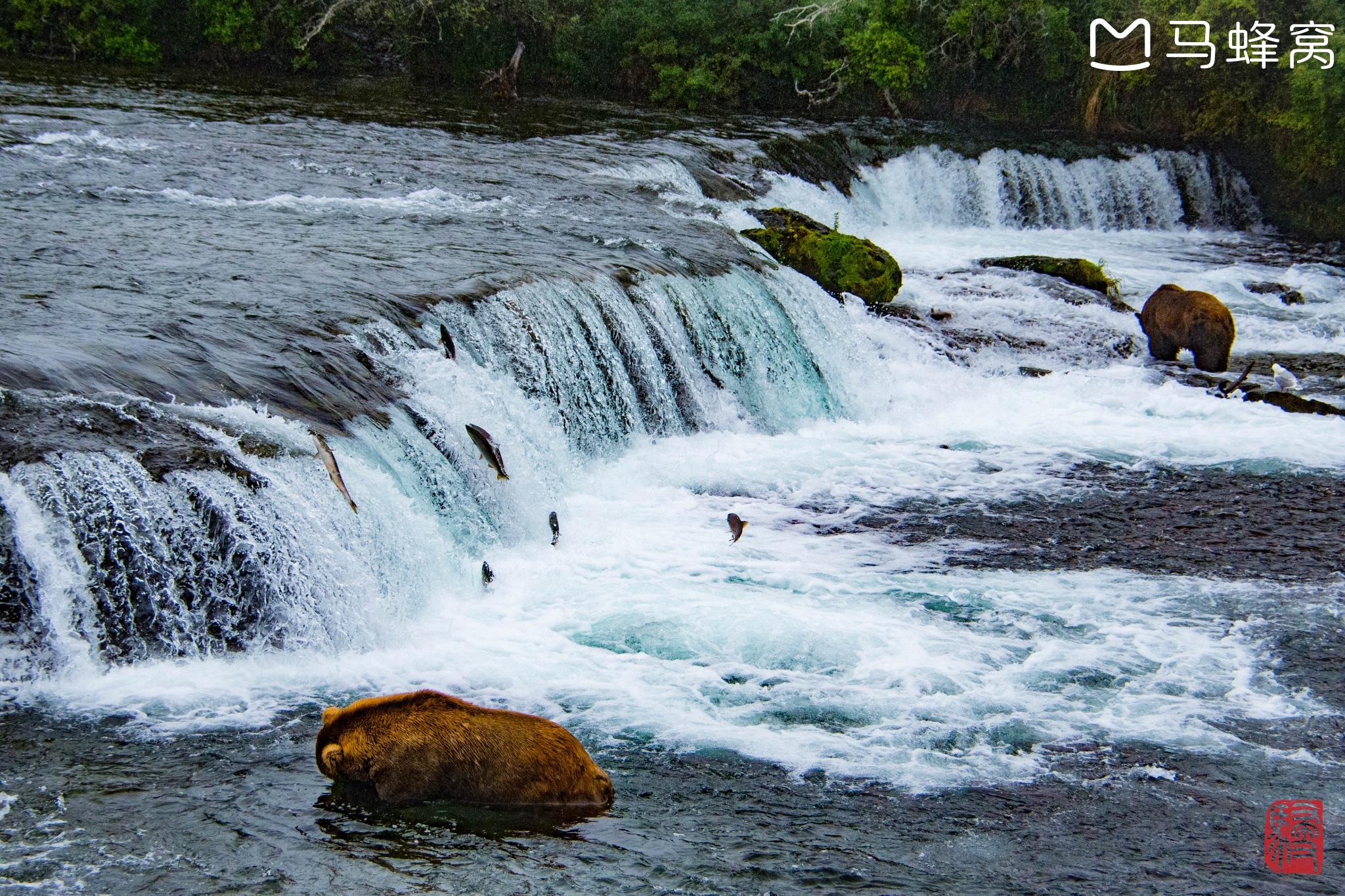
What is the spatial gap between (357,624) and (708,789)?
2.25 metres

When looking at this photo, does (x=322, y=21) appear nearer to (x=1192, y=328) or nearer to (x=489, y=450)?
(x=1192, y=328)

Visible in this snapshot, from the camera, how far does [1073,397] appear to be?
11.9m

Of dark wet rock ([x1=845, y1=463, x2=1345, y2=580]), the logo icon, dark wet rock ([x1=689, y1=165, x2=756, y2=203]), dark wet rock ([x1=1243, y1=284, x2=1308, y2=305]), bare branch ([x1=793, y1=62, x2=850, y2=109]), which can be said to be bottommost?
dark wet rock ([x1=845, y1=463, x2=1345, y2=580])

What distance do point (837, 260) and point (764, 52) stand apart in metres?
11.4

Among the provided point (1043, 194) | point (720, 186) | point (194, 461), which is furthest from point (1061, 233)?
point (194, 461)

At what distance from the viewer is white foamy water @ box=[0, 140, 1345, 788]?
571 centimetres

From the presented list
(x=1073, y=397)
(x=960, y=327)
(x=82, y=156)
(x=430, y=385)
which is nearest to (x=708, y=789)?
(x=430, y=385)

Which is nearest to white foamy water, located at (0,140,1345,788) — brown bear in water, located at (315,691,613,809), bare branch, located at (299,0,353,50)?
brown bear in water, located at (315,691,613,809)

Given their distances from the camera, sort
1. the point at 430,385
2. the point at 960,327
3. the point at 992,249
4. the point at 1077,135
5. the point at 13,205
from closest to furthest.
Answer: the point at 430,385 → the point at 13,205 → the point at 960,327 → the point at 992,249 → the point at 1077,135

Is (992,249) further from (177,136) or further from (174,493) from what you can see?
(174,493)

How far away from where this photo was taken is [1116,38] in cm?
2353

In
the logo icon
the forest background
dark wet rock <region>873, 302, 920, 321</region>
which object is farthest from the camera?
the logo icon

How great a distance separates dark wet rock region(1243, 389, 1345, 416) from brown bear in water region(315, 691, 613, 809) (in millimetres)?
9215

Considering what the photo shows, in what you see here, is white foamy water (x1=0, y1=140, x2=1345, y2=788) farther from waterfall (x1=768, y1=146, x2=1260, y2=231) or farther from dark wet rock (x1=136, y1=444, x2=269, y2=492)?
waterfall (x1=768, y1=146, x2=1260, y2=231)
